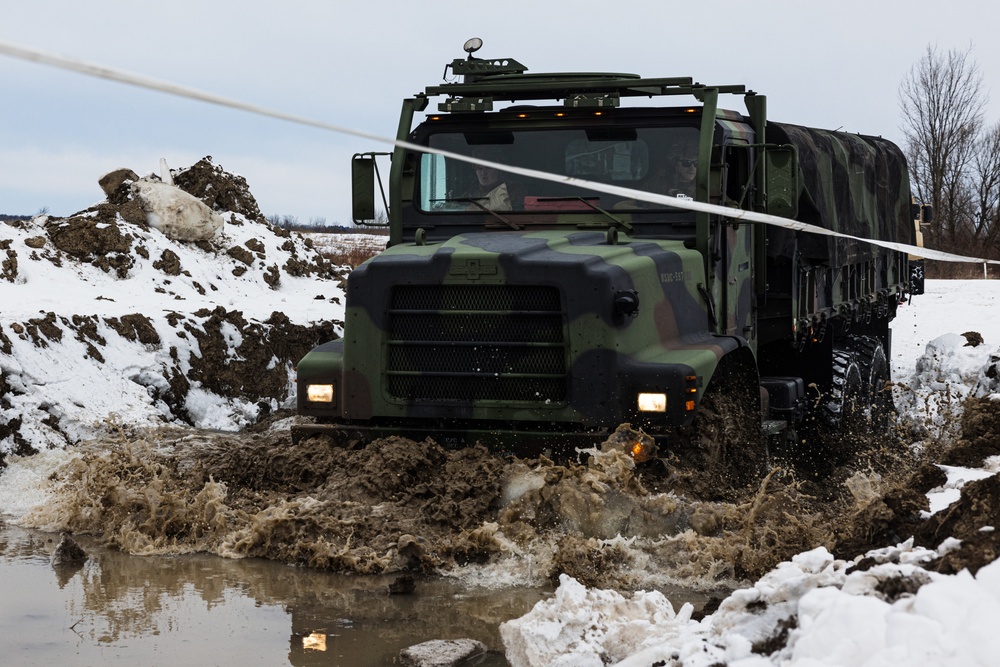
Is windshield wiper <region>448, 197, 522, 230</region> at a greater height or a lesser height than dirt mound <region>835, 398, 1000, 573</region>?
greater

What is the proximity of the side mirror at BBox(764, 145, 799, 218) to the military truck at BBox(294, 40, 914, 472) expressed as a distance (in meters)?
0.01

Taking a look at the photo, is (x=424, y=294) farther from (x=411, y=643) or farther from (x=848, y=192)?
(x=848, y=192)

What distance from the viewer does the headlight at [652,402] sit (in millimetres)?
7221

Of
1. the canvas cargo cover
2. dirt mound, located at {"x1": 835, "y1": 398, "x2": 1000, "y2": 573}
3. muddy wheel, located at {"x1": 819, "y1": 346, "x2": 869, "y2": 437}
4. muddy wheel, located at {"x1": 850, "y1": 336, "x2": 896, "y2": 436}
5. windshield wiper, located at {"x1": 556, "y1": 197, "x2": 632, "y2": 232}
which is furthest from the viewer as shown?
muddy wheel, located at {"x1": 850, "y1": 336, "x2": 896, "y2": 436}

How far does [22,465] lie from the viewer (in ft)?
33.8

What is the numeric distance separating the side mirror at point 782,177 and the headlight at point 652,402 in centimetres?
194

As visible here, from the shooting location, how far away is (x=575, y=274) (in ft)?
23.9

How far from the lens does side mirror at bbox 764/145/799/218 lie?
848 centimetres

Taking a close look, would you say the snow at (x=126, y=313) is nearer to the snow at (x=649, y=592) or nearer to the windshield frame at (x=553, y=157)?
the snow at (x=649, y=592)

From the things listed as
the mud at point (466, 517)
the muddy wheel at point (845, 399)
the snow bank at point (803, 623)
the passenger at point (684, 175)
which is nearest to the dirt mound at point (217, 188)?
the muddy wheel at point (845, 399)

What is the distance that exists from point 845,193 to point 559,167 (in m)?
3.76

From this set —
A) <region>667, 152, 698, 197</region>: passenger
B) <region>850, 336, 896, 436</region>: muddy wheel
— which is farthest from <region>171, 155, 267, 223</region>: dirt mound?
<region>667, 152, 698, 197</region>: passenger

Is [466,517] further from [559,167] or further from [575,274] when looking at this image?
[559,167]

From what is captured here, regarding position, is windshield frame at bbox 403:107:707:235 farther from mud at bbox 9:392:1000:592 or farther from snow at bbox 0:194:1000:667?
snow at bbox 0:194:1000:667
